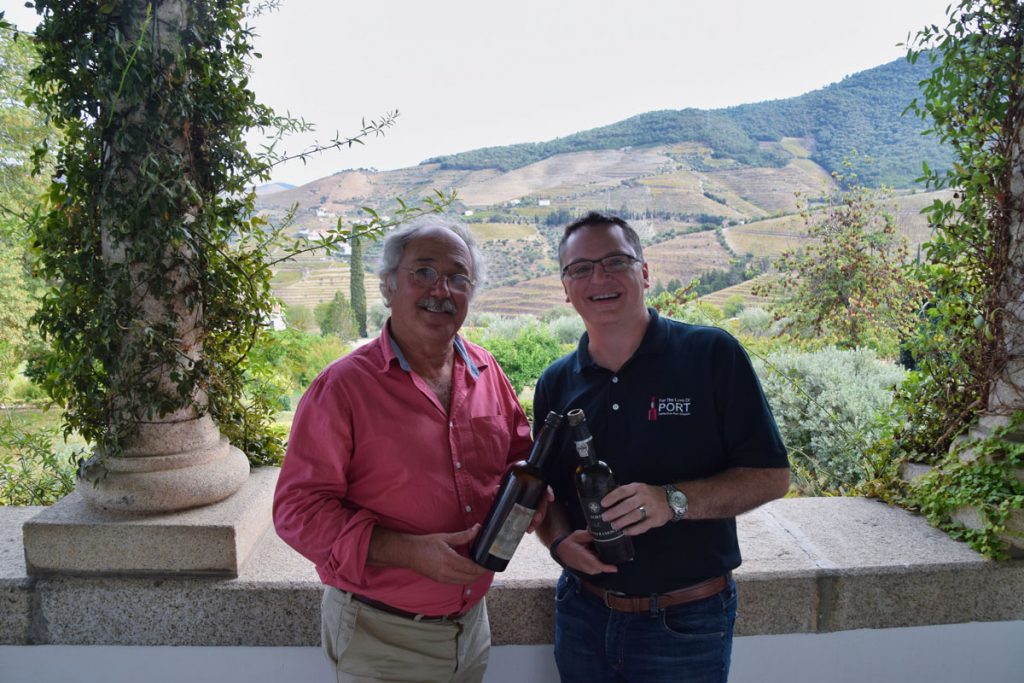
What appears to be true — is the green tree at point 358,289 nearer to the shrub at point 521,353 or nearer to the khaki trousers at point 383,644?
the shrub at point 521,353

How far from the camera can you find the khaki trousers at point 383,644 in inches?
60.3

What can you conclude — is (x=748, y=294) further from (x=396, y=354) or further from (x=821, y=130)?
(x=396, y=354)

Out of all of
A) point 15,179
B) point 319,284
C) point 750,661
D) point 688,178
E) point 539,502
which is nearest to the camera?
point 539,502

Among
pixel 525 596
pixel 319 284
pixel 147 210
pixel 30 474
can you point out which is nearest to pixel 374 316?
pixel 319 284

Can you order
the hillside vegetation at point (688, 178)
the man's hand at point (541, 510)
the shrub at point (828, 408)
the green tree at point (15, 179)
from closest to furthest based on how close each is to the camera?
1. the man's hand at point (541, 510)
2. the green tree at point (15, 179)
3. the shrub at point (828, 408)
4. the hillside vegetation at point (688, 178)

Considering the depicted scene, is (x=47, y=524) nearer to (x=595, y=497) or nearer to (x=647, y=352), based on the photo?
(x=595, y=497)

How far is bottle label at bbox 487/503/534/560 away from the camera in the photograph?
1375 millimetres

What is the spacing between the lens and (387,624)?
1.54 meters

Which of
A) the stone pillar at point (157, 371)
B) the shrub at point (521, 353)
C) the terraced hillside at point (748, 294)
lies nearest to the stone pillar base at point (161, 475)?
the stone pillar at point (157, 371)

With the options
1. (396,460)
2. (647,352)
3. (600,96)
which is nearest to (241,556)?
(396,460)

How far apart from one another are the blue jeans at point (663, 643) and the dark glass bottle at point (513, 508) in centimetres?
→ 40

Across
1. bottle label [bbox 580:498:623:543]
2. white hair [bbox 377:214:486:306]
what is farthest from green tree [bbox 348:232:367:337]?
bottle label [bbox 580:498:623:543]

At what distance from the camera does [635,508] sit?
139 centimetres

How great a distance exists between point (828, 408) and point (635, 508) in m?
3.11
